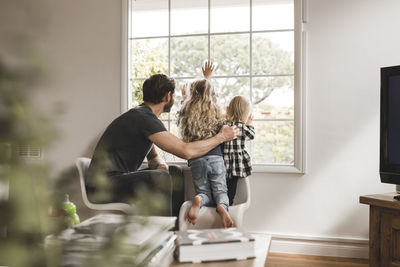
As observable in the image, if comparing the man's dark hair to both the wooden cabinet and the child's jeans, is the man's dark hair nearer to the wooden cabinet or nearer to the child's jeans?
the child's jeans

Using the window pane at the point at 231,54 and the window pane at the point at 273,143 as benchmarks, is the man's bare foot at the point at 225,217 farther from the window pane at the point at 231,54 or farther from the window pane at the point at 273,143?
the window pane at the point at 231,54

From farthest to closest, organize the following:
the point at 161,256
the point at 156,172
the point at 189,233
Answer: the point at 156,172
the point at 189,233
the point at 161,256

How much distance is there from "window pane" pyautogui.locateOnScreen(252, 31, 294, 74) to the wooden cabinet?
136 cm

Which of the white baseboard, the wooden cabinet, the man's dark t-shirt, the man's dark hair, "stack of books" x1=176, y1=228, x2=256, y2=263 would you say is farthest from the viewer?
the white baseboard

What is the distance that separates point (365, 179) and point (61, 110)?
3.31 metres

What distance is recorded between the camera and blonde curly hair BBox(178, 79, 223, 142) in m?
2.81

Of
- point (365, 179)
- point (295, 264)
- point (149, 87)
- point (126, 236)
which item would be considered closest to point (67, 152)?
point (149, 87)

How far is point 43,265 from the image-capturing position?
18 cm

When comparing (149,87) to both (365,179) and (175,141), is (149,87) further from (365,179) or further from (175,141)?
(365,179)

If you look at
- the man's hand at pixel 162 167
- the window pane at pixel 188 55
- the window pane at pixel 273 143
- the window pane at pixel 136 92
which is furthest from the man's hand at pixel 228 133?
the window pane at pixel 136 92

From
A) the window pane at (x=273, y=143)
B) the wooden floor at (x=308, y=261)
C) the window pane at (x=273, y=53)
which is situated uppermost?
the window pane at (x=273, y=53)

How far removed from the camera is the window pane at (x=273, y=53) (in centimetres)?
340

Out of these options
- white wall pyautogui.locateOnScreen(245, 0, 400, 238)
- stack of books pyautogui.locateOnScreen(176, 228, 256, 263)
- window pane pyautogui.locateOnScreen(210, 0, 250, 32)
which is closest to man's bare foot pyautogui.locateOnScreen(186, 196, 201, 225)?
stack of books pyautogui.locateOnScreen(176, 228, 256, 263)

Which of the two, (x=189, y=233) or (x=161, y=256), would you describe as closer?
(x=161, y=256)
